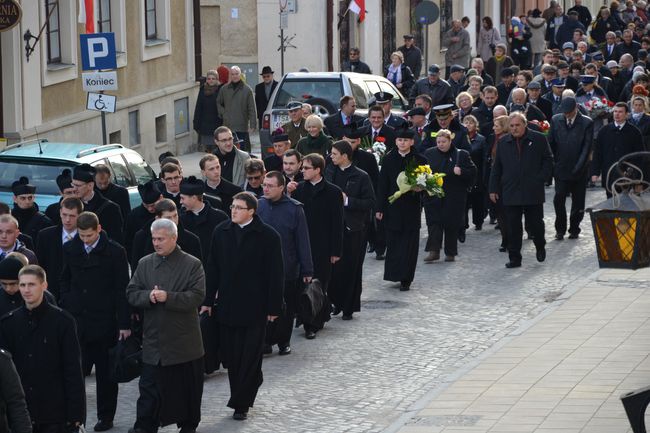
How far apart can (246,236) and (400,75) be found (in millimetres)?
21807

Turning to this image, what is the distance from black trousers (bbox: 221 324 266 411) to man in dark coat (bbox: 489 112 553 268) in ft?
23.7

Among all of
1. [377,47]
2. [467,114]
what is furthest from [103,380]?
[377,47]

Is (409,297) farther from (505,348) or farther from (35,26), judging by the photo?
(35,26)

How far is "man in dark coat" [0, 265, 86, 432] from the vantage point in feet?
34.2

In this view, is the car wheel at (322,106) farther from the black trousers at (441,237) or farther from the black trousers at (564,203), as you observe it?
the black trousers at (441,237)

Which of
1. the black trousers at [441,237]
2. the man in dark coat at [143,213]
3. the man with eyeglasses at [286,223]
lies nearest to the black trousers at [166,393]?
the man with eyeglasses at [286,223]

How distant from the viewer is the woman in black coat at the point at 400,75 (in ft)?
112

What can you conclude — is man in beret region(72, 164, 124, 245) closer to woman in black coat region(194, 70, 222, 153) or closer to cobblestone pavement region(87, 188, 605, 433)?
cobblestone pavement region(87, 188, 605, 433)

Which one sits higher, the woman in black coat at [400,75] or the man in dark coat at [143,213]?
the woman in black coat at [400,75]

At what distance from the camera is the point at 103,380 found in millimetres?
12148

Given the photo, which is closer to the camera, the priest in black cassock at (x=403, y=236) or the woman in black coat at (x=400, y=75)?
the priest in black cassock at (x=403, y=236)

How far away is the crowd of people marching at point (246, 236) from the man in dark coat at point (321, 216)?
A: 0.05 feet

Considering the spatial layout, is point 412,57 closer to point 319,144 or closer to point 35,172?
point 319,144

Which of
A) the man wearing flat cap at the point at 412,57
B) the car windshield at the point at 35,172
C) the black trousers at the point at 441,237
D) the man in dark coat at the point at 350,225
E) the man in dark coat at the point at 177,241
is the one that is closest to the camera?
the man in dark coat at the point at 177,241
